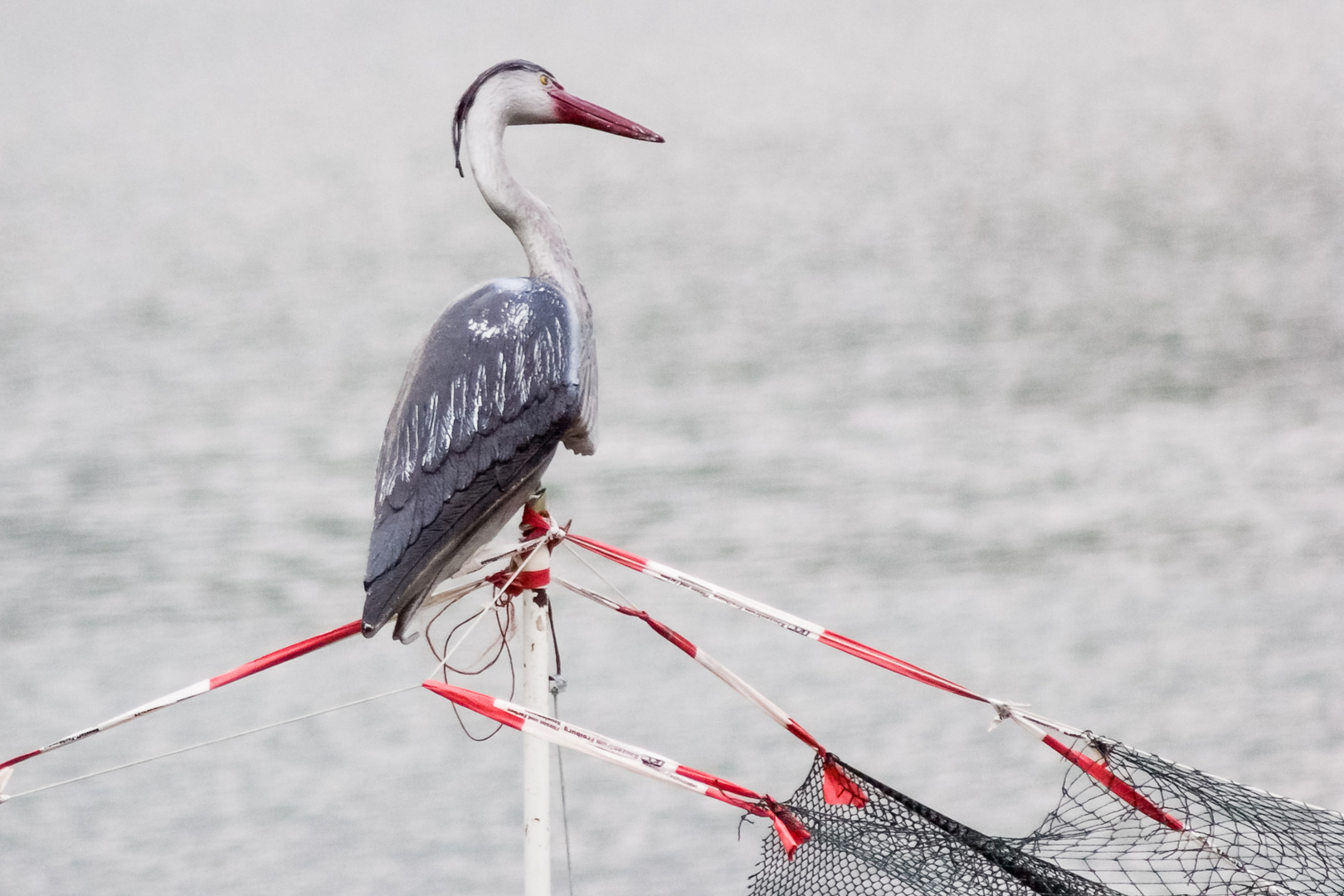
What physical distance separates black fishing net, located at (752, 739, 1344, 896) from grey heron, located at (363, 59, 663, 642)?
16.3 inches

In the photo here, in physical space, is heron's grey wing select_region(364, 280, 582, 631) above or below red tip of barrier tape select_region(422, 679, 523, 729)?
above

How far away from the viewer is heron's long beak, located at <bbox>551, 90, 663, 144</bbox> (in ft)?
3.52

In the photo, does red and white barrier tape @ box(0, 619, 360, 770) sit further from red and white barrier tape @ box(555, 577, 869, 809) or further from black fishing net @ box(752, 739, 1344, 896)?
black fishing net @ box(752, 739, 1344, 896)

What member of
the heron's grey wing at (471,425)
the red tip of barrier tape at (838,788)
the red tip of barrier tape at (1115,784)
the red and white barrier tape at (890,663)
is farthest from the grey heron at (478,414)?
the red tip of barrier tape at (1115,784)

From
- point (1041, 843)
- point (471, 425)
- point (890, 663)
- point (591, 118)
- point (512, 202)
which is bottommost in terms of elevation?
point (1041, 843)

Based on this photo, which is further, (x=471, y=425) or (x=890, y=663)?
(x=890, y=663)

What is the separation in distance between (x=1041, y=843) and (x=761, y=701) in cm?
30

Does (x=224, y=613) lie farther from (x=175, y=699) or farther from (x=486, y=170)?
(x=486, y=170)

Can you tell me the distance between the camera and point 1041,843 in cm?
116

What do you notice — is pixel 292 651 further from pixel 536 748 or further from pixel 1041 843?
pixel 1041 843

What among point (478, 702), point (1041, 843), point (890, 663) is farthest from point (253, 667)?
point (1041, 843)

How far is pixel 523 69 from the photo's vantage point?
3.46 feet

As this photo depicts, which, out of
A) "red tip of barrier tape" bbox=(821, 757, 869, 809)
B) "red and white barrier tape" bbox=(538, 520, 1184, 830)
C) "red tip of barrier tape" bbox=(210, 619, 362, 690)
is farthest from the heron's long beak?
"red tip of barrier tape" bbox=(821, 757, 869, 809)

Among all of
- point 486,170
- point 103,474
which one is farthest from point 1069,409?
point 103,474
